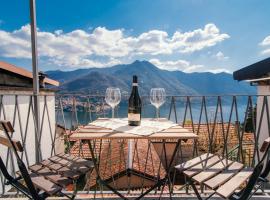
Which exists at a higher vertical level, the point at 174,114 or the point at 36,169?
the point at 174,114

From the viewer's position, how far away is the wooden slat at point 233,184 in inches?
69.9

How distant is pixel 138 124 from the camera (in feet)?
7.71

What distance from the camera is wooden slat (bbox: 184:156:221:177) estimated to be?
7.08 feet

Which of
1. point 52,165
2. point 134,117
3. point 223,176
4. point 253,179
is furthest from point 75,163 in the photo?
point 253,179

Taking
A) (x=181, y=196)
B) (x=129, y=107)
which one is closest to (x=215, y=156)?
(x=181, y=196)

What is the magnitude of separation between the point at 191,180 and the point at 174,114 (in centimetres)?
144

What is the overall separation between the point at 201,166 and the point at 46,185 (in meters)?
1.26

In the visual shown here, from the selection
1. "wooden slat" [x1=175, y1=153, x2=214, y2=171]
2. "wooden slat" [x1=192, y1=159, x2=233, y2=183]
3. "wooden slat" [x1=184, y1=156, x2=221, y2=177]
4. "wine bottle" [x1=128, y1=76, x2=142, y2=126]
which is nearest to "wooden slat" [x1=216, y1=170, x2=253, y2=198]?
"wooden slat" [x1=192, y1=159, x2=233, y2=183]

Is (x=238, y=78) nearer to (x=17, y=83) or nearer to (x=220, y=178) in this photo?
(x=220, y=178)

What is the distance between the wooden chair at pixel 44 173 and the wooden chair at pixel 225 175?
89cm

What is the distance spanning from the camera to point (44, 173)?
220 cm

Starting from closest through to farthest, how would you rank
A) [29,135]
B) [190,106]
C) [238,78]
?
[190,106]
[238,78]
[29,135]

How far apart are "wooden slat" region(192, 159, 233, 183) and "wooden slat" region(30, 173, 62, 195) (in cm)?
102

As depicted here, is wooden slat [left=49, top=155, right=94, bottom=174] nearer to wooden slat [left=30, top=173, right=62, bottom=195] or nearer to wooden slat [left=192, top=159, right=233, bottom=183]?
wooden slat [left=30, top=173, right=62, bottom=195]
